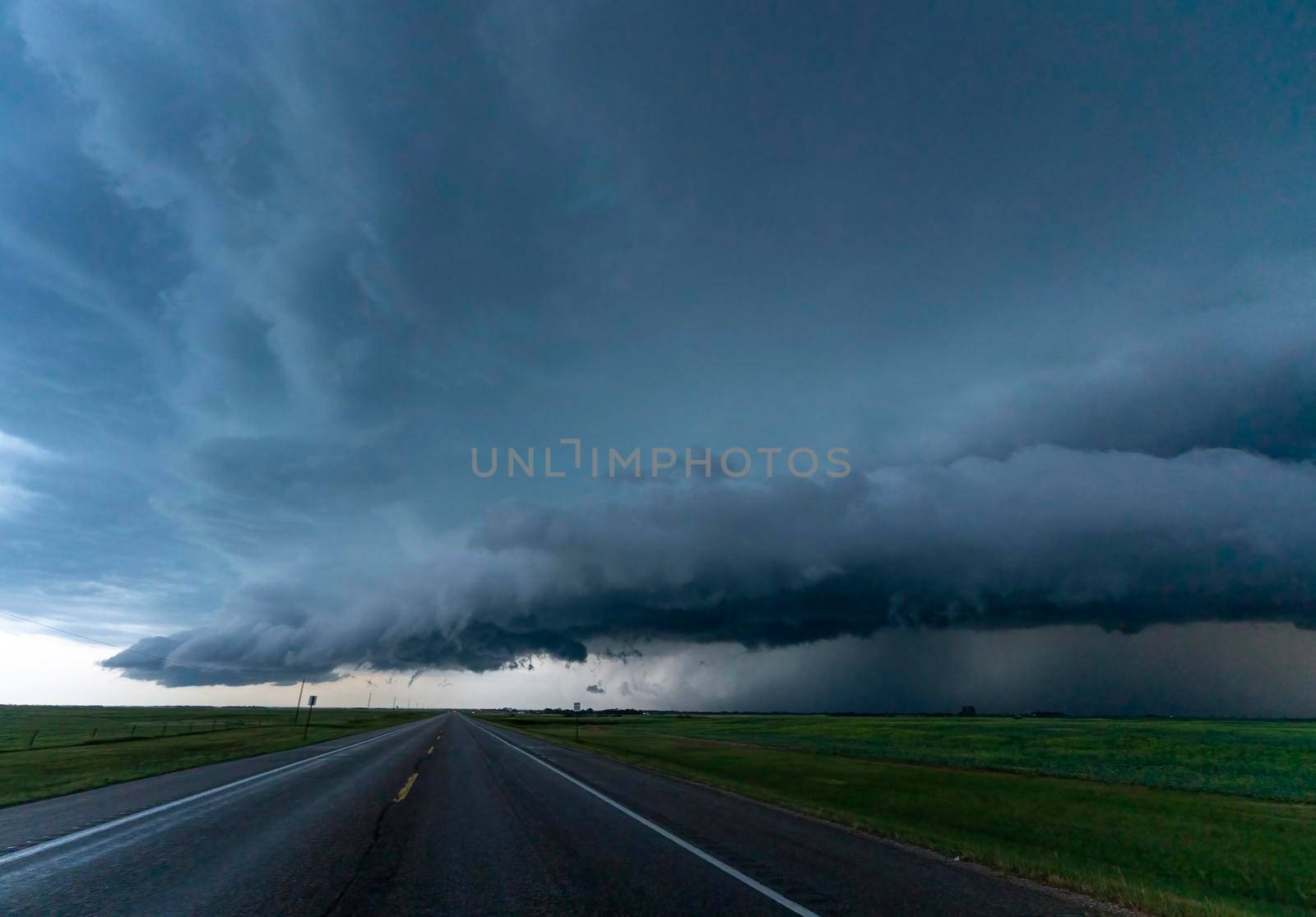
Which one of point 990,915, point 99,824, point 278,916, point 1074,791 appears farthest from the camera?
point 1074,791

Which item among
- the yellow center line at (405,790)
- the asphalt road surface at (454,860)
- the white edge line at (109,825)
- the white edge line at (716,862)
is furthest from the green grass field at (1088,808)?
the white edge line at (109,825)

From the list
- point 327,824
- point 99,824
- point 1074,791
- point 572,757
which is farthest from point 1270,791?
point 99,824

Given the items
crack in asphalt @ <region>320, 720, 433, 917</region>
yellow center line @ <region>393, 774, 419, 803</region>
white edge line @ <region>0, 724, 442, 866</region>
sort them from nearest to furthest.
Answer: crack in asphalt @ <region>320, 720, 433, 917</region> → white edge line @ <region>0, 724, 442, 866</region> → yellow center line @ <region>393, 774, 419, 803</region>

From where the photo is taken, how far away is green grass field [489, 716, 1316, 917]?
44.0ft

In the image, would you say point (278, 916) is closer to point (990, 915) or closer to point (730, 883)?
point (730, 883)

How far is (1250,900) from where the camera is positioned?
44.4 ft

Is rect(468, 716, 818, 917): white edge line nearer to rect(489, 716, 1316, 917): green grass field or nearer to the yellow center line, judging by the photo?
rect(489, 716, 1316, 917): green grass field

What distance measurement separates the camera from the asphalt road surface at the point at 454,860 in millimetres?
8219

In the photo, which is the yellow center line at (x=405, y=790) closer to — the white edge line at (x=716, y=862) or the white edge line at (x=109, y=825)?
the white edge line at (x=109, y=825)

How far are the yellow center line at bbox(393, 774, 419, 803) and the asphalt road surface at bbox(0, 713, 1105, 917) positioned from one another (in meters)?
0.22

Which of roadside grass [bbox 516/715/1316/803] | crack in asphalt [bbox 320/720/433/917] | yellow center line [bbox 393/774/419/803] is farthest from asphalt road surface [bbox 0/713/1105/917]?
roadside grass [bbox 516/715/1316/803]

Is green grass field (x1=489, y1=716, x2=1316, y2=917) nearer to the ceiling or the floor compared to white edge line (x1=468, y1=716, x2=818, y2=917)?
nearer to the floor

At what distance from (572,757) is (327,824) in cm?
2493

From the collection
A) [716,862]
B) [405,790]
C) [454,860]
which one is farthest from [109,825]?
[716,862]
